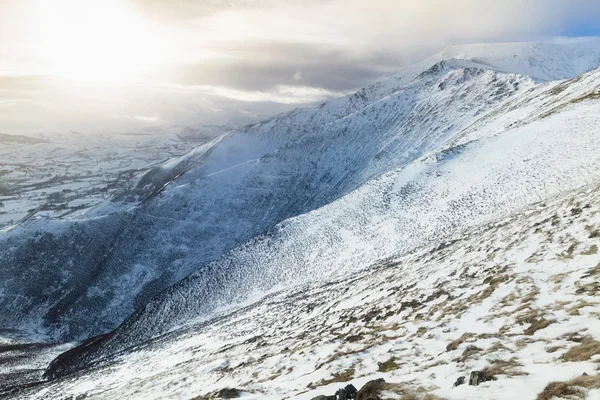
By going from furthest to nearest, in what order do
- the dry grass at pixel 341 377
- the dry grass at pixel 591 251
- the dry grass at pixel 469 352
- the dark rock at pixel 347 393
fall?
the dry grass at pixel 591 251, the dry grass at pixel 341 377, the dry grass at pixel 469 352, the dark rock at pixel 347 393

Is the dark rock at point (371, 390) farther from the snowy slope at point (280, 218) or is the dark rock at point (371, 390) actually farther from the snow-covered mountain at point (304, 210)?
the snowy slope at point (280, 218)

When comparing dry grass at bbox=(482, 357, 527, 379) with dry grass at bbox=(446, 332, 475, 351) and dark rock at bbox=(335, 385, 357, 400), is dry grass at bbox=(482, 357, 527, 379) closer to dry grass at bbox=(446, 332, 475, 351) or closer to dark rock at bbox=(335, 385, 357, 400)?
dry grass at bbox=(446, 332, 475, 351)

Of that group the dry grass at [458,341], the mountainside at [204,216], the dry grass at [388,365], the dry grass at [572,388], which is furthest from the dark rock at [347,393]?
the mountainside at [204,216]

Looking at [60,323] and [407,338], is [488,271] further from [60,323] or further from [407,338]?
[60,323]

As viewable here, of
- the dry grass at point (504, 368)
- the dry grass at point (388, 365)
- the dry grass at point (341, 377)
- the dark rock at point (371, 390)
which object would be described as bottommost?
the dry grass at point (341, 377)

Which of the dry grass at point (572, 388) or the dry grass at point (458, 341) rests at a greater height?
the dry grass at point (572, 388)

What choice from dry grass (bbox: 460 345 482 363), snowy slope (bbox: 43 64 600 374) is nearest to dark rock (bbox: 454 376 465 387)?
dry grass (bbox: 460 345 482 363)
